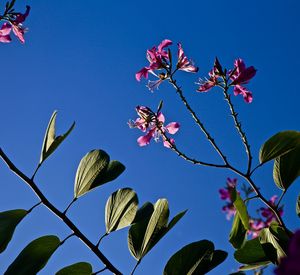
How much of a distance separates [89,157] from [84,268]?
34cm

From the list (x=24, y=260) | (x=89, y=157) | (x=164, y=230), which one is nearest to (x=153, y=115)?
(x=89, y=157)

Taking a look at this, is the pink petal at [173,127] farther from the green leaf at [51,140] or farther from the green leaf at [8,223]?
the green leaf at [8,223]

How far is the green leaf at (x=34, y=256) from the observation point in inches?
40.5

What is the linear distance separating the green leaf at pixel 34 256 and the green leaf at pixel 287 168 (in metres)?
0.71

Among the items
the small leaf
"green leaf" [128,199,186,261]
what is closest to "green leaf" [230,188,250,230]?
"green leaf" [128,199,186,261]

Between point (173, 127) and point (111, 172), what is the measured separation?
83 cm

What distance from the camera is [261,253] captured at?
115cm

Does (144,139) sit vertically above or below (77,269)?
above

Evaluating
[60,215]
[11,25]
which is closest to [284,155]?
[60,215]

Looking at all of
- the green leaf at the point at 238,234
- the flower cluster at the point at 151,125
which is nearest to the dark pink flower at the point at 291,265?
the green leaf at the point at 238,234

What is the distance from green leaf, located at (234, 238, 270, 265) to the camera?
1.13 metres

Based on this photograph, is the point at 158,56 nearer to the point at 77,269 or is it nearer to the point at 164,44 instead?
the point at 164,44

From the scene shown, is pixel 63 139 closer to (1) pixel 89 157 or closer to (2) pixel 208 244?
(1) pixel 89 157

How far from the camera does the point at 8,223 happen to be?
1.11 meters
